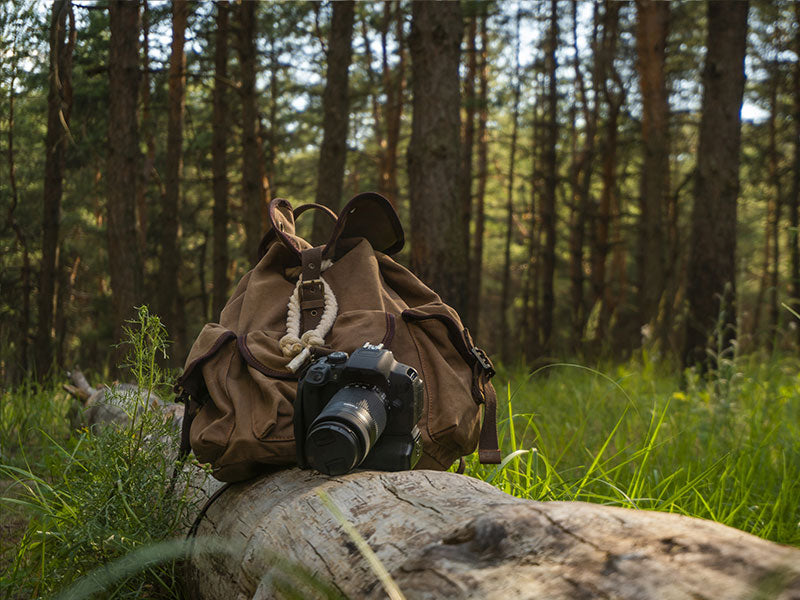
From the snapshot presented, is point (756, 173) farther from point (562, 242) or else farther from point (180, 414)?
point (180, 414)

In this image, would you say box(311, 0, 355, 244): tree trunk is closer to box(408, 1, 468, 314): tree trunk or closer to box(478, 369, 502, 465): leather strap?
box(408, 1, 468, 314): tree trunk

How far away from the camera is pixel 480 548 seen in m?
1.21

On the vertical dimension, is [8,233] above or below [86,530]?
above

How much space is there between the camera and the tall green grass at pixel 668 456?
2.39m

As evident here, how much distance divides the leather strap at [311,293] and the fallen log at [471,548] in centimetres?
54

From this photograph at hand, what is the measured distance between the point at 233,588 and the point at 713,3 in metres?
6.81

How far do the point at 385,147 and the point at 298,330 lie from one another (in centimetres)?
1624

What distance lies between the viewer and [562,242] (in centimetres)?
2494

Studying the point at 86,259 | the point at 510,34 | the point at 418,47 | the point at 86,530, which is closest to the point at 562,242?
the point at 510,34

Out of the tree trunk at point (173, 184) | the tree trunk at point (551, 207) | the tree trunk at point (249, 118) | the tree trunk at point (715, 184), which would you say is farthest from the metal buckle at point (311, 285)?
the tree trunk at point (551, 207)

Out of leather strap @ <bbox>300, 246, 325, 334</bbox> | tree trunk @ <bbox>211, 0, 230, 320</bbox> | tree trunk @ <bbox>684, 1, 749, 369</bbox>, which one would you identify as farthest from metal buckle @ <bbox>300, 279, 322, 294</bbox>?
tree trunk @ <bbox>211, 0, 230, 320</bbox>

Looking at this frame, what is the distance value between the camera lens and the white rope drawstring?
0.29 m

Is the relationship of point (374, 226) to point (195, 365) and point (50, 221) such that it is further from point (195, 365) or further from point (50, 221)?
point (50, 221)

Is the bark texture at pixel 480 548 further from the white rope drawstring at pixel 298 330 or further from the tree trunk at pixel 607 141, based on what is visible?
the tree trunk at pixel 607 141
